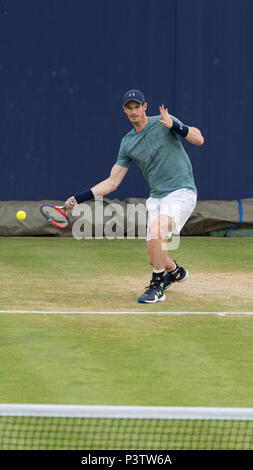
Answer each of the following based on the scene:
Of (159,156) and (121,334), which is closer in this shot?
(121,334)

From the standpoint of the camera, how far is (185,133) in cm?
891

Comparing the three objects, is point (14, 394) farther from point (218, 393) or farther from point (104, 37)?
point (104, 37)

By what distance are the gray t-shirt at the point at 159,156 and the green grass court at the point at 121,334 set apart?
44.3 inches

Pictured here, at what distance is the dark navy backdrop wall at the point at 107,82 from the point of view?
582 inches

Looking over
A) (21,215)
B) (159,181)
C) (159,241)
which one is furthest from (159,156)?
(21,215)

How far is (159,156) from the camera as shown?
9211mm

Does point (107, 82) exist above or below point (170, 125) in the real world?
below

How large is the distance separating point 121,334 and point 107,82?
25.7 ft

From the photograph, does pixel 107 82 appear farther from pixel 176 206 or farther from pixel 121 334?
pixel 121 334

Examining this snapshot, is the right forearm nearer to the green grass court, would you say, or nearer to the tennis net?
the green grass court

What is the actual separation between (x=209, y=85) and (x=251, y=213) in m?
2.16

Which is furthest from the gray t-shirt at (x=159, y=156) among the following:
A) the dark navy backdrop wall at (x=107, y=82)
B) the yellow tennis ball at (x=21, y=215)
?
the dark navy backdrop wall at (x=107, y=82)

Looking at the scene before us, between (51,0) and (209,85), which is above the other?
(51,0)

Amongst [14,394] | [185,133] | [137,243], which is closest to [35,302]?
[185,133]
